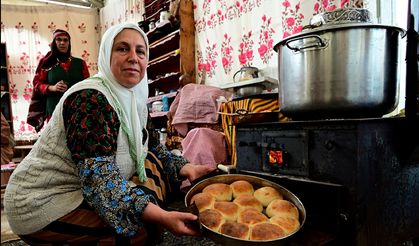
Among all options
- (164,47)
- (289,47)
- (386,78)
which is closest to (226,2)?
(164,47)

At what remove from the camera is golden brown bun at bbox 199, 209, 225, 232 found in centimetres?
95

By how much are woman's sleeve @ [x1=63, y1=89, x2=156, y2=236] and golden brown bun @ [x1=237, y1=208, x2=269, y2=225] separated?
345 mm

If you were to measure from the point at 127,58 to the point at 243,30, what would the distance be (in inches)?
66.8

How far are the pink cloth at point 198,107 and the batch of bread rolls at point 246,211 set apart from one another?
1294mm

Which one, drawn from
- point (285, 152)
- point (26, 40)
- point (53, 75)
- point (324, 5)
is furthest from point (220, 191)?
point (26, 40)

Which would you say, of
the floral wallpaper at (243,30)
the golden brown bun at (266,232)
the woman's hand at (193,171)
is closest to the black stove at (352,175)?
the golden brown bun at (266,232)

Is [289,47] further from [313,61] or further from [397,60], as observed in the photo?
[397,60]

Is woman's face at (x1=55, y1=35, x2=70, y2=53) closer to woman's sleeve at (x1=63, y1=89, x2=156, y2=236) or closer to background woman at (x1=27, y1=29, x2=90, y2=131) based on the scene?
background woman at (x1=27, y1=29, x2=90, y2=131)

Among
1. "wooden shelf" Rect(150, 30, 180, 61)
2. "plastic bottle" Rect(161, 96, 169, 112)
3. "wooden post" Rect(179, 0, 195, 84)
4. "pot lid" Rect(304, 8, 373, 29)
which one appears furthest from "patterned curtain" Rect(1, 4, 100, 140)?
"pot lid" Rect(304, 8, 373, 29)

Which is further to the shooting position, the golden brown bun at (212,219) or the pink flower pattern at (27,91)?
the pink flower pattern at (27,91)

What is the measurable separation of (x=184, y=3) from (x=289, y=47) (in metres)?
2.28

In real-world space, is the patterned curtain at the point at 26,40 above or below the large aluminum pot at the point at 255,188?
above

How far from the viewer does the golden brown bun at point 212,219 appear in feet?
3.13

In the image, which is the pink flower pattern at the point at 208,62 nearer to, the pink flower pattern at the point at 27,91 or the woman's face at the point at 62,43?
the woman's face at the point at 62,43
